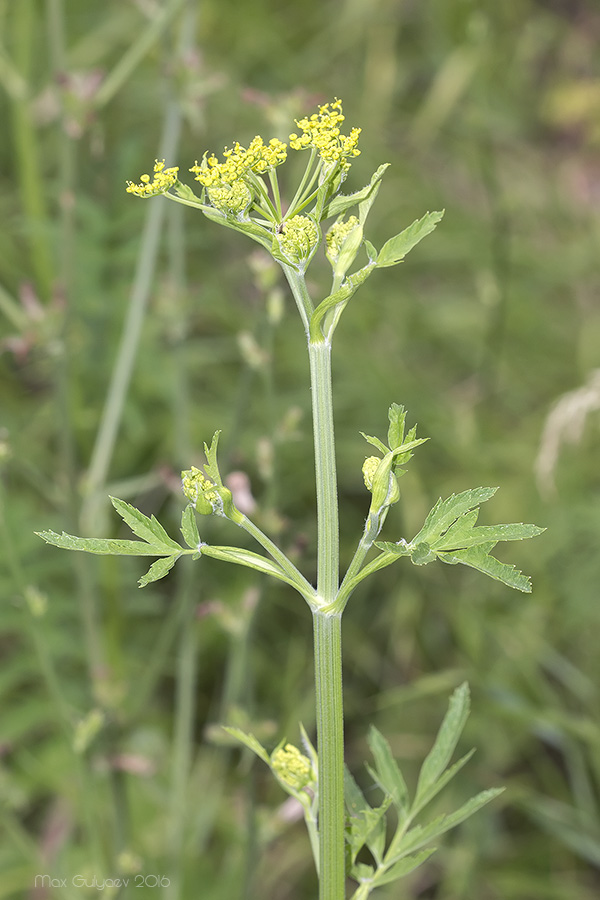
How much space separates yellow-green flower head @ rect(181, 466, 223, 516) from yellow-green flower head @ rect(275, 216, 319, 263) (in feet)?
0.62

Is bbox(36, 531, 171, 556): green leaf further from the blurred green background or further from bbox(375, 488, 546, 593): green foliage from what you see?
Answer: the blurred green background

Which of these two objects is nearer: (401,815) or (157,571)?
(157,571)

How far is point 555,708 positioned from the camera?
6.79ft

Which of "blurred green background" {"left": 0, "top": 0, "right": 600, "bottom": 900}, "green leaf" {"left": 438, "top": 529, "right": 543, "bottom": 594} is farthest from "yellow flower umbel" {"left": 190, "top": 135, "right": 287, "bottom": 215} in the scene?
"blurred green background" {"left": 0, "top": 0, "right": 600, "bottom": 900}

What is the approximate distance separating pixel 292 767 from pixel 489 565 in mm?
282

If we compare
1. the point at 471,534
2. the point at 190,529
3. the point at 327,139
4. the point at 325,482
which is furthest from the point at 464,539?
the point at 327,139

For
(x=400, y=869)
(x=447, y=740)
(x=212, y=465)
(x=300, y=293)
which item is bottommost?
(x=400, y=869)

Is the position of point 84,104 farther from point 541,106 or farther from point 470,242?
point 541,106

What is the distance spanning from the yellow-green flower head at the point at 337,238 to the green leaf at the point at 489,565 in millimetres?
265

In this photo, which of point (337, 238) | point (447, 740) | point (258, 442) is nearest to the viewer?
point (337, 238)

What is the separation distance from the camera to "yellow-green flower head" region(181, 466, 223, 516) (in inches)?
28.2

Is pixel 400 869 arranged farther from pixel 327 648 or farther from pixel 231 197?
pixel 231 197

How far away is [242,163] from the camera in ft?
2.17

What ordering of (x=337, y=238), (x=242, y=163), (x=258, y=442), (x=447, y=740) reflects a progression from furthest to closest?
(x=258, y=442) → (x=447, y=740) → (x=337, y=238) → (x=242, y=163)
